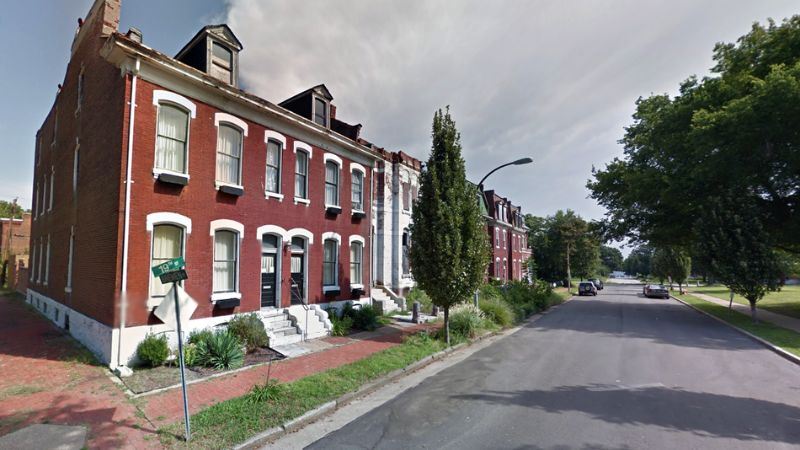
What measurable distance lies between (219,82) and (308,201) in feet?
16.3

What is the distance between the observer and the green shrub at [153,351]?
862 cm

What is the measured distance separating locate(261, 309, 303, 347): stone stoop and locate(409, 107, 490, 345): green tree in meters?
4.46

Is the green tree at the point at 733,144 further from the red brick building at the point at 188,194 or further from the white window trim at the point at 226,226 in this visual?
the white window trim at the point at 226,226

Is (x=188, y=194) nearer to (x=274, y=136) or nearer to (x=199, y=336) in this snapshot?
(x=274, y=136)

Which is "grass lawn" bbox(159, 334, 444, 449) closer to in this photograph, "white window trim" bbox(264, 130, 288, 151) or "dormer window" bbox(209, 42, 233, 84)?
"white window trim" bbox(264, 130, 288, 151)

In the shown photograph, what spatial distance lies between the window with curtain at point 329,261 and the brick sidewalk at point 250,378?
3.18 meters

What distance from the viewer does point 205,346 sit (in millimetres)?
9125

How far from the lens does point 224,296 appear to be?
35.8 ft

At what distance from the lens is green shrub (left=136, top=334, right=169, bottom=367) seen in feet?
28.3

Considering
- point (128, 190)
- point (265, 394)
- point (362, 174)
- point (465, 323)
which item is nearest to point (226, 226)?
point (128, 190)

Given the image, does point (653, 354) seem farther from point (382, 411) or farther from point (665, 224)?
point (665, 224)

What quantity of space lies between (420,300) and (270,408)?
1443 centimetres

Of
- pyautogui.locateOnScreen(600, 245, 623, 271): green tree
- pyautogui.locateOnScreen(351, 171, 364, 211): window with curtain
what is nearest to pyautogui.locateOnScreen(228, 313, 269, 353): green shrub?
pyautogui.locateOnScreen(351, 171, 364, 211): window with curtain

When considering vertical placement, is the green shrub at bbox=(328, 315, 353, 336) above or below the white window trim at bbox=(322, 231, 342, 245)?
below
